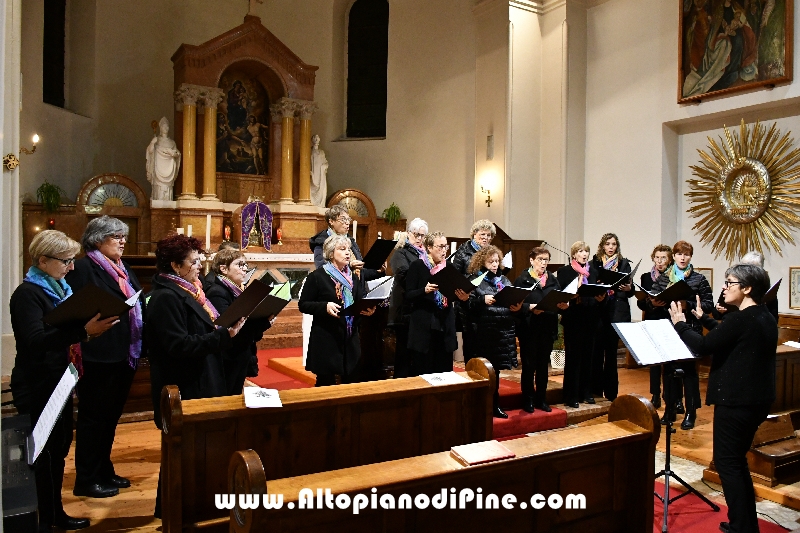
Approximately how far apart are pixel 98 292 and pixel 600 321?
13.9 feet

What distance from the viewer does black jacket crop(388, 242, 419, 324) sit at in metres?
4.84

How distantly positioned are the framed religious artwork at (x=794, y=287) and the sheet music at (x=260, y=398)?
22.3 feet

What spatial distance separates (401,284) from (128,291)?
6.67 ft

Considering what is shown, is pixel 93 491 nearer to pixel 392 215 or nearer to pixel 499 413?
pixel 499 413

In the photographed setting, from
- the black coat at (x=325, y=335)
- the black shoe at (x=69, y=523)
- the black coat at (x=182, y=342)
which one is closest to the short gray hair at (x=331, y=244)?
the black coat at (x=325, y=335)

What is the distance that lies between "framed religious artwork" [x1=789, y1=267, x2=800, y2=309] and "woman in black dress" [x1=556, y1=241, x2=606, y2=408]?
10.4ft

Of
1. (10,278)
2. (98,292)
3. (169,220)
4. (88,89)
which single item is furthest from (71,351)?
(88,89)

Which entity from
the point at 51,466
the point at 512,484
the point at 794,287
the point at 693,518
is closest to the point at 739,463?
the point at 693,518

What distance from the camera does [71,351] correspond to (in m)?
3.20

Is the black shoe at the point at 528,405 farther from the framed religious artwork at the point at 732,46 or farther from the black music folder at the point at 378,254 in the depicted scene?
the framed religious artwork at the point at 732,46

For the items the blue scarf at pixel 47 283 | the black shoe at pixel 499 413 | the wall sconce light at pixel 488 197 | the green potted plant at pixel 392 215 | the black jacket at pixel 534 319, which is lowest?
the black shoe at pixel 499 413

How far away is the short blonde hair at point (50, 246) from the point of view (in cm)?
298

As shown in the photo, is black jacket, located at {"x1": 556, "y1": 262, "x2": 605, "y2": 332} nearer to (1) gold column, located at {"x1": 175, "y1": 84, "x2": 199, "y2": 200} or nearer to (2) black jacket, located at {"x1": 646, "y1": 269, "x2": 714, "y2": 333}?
(2) black jacket, located at {"x1": 646, "y1": 269, "x2": 714, "y2": 333}

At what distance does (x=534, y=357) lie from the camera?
5.04 m
